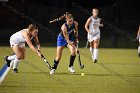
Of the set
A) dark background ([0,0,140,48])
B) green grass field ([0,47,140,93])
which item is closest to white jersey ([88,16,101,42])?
green grass field ([0,47,140,93])

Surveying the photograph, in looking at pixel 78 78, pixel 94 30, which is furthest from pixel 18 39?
pixel 94 30

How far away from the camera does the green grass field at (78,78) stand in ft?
41.9

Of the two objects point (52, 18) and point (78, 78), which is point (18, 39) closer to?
point (78, 78)

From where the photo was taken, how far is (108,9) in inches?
1086

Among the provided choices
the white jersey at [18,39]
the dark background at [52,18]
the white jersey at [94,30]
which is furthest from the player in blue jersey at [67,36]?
the dark background at [52,18]

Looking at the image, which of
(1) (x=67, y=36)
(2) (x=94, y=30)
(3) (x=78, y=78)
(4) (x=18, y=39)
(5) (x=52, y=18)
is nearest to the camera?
(3) (x=78, y=78)

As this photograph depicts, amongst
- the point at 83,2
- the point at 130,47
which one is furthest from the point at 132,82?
the point at 83,2

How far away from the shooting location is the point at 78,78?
14.8m

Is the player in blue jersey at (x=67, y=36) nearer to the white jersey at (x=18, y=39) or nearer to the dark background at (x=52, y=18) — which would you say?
the white jersey at (x=18, y=39)

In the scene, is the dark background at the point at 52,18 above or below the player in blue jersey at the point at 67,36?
below

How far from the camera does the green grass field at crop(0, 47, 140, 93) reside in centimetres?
1277

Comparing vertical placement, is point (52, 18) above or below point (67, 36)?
below

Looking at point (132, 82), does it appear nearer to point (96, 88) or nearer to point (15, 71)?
point (96, 88)

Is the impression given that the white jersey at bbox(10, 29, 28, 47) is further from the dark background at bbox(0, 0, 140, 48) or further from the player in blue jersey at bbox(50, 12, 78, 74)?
the dark background at bbox(0, 0, 140, 48)
